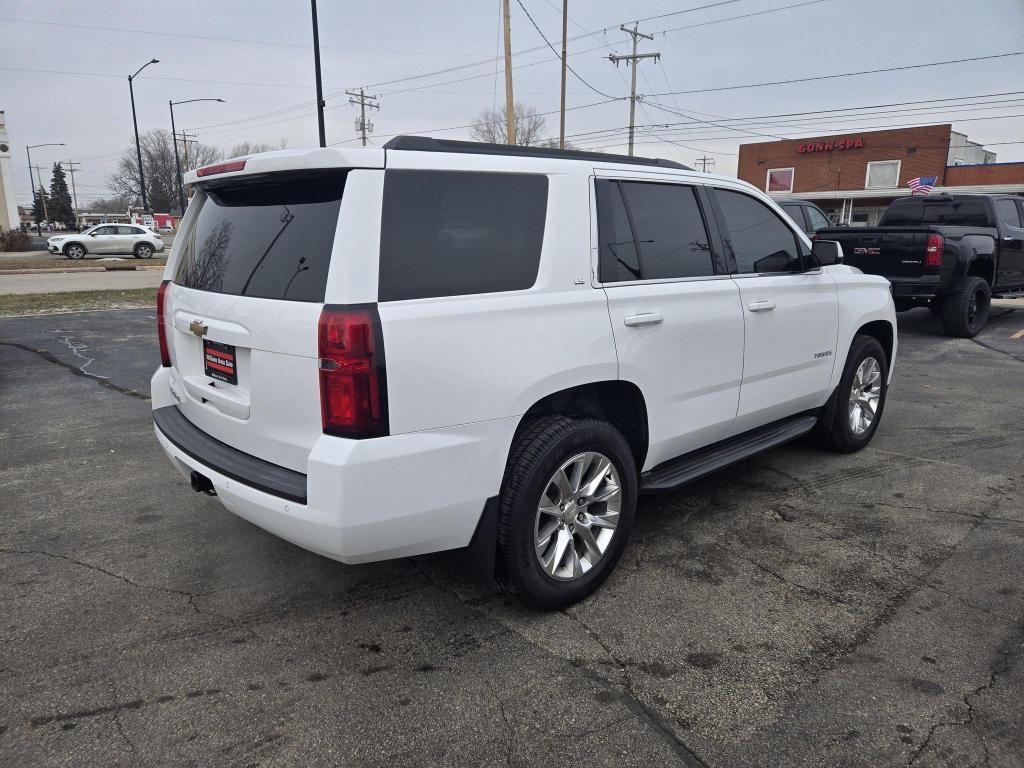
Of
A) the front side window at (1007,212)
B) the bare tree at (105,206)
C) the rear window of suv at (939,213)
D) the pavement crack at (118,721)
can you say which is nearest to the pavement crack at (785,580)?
the pavement crack at (118,721)

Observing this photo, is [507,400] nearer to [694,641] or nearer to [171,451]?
[694,641]

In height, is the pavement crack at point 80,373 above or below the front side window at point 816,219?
below

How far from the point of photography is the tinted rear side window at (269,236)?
2.58 m

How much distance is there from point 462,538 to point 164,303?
2056mm

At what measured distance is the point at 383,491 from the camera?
2.48 m

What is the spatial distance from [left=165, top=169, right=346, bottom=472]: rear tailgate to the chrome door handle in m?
1.34

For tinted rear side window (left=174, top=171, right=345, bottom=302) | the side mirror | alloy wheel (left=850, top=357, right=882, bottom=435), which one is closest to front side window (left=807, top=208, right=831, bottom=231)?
alloy wheel (left=850, top=357, right=882, bottom=435)

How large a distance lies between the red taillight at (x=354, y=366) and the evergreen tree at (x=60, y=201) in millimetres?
104611

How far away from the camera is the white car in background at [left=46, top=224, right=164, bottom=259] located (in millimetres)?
30141

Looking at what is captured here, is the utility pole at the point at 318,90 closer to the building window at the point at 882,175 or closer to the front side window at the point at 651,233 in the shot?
the front side window at the point at 651,233

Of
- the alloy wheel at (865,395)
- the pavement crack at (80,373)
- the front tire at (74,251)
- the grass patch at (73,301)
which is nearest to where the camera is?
the alloy wheel at (865,395)

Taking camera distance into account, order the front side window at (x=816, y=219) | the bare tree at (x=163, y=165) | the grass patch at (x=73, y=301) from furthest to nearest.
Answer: the bare tree at (x=163, y=165), the front side window at (x=816, y=219), the grass patch at (x=73, y=301)

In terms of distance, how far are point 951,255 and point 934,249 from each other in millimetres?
508

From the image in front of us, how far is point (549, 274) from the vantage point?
116 inches
